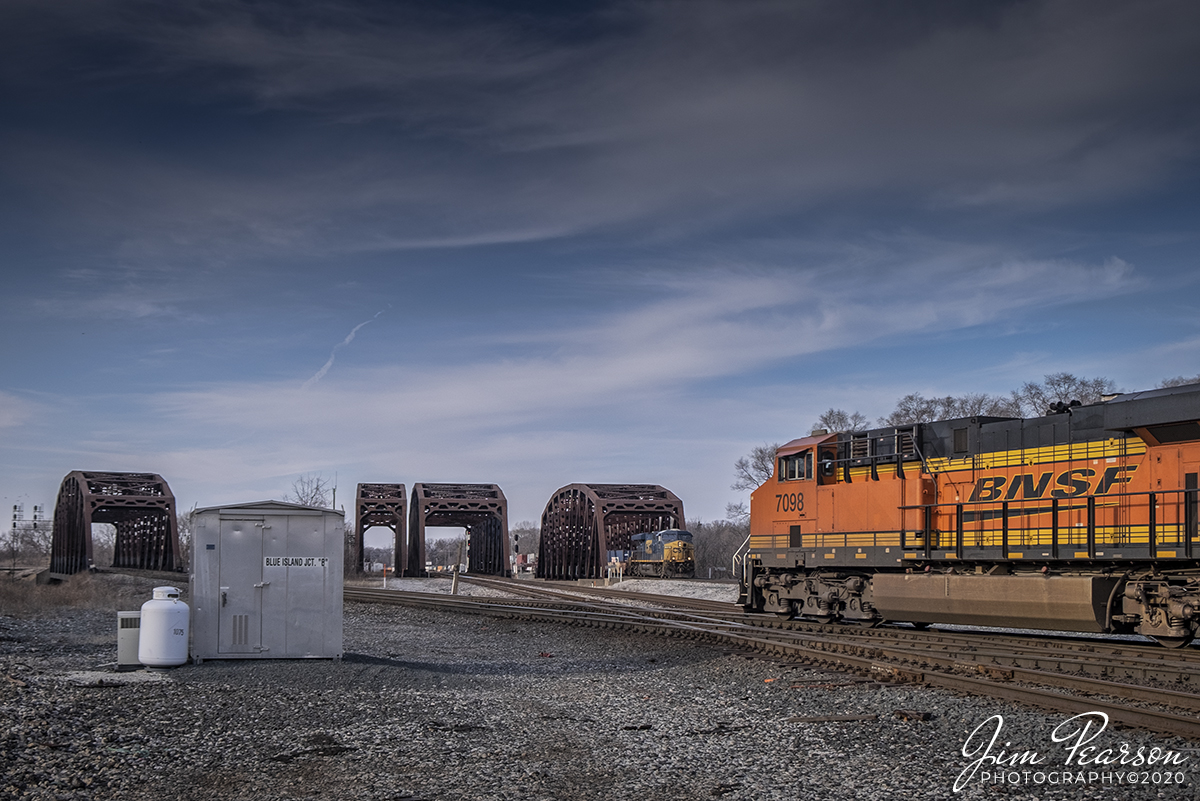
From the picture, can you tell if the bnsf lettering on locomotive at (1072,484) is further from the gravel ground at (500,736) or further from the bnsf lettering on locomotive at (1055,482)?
the gravel ground at (500,736)

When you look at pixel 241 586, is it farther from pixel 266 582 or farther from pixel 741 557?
pixel 741 557

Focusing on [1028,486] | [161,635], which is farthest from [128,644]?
[1028,486]

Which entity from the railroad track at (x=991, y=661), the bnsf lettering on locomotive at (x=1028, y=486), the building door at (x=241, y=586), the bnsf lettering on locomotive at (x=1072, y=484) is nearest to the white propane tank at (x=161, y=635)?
the building door at (x=241, y=586)

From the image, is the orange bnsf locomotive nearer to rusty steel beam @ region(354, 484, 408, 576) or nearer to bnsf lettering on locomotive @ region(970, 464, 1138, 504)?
bnsf lettering on locomotive @ region(970, 464, 1138, 504)

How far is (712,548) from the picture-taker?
94.1 meters

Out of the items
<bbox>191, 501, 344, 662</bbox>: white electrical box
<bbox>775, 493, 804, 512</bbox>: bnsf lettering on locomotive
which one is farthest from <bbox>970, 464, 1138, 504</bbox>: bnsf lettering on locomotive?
<bbox>191, 501, 344, 662</bbox>: white electrical box

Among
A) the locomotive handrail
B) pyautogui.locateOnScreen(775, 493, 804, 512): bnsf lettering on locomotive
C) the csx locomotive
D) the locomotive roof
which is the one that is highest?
the locomotive roof

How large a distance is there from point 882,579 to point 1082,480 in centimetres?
384

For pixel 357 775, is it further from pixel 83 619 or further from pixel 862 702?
pixel 83 619

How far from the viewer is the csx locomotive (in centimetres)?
5373

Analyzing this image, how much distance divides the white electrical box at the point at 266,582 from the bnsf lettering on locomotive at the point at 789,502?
9.63 metres

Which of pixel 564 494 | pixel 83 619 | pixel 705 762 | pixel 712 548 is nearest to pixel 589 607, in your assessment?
pixel 83 619

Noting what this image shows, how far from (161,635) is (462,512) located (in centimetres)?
4860

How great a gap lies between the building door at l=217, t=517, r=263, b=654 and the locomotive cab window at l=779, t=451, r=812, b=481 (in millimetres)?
10841
